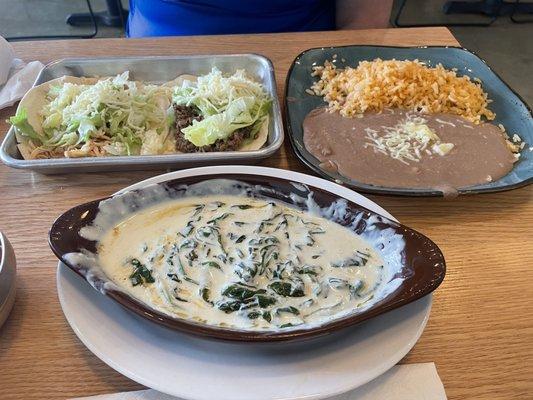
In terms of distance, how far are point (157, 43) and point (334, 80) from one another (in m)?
0.67

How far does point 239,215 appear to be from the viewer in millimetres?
988

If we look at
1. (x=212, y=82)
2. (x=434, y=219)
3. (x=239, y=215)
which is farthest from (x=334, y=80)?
(x=239, y=215)

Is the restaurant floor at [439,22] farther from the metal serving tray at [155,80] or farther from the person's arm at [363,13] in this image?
the metal serving tray at [155,80]

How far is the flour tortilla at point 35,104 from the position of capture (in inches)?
51.2

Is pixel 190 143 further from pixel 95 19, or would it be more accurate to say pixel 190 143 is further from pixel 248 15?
pixel 95 19

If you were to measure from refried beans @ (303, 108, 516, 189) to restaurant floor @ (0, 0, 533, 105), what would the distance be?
2.65m

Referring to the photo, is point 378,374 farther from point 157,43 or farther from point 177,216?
point 157,43

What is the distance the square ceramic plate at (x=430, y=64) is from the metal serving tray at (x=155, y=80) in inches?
2.9

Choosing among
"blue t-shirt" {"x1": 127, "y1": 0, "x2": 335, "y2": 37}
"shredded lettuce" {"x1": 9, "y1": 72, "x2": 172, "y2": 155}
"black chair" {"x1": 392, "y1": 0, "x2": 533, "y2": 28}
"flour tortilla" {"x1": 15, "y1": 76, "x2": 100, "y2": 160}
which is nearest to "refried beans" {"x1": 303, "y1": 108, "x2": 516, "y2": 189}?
"shredded lettuce" {"x1": 9, "y1": 72, "x2": 172, "y2": 155}

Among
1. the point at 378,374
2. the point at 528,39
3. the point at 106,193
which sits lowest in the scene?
the point at 528,39

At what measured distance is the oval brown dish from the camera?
2.43 feet

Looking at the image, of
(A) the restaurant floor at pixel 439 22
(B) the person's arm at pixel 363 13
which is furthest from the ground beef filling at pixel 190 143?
(A) the restaurant floor at pixel 439 22

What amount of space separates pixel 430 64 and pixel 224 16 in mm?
793

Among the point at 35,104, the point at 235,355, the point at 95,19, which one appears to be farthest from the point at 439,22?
the point at 235,355
